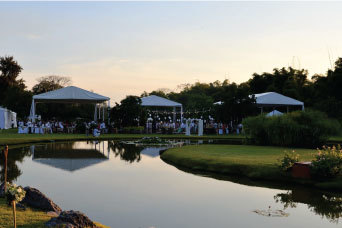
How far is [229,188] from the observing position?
11891 millimetres

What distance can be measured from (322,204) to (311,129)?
13391 mm

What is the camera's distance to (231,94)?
37500mm

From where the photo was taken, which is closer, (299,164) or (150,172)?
(299,164)

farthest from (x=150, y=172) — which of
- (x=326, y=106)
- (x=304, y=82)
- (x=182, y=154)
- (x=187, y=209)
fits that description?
(x=304, y=82)

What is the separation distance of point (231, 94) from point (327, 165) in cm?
2567

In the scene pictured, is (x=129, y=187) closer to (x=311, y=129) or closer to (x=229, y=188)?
(x=229, y=188)

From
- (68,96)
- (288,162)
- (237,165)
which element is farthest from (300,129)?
(68,96)

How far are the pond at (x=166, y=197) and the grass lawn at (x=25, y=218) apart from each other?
51.1 inches

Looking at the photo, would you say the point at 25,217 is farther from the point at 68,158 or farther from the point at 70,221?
the point at 68,158

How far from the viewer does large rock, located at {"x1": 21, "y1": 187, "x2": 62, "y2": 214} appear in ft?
26.2

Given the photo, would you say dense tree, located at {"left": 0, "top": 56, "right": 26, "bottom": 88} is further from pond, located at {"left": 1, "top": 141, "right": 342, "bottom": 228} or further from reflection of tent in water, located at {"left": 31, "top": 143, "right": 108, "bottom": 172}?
pond, located at {"left": 1, "top": 141, "right": 342, "bottom": 228}

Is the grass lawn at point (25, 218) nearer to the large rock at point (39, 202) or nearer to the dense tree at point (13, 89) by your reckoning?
the large rock at point (39, 202)

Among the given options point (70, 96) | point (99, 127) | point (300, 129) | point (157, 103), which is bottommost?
point (300, 129)

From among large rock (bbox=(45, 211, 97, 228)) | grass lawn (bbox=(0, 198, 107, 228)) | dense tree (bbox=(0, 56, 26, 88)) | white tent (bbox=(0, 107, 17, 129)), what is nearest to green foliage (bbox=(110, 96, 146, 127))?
white tent (bbox=(0, 107, 17, 129))
